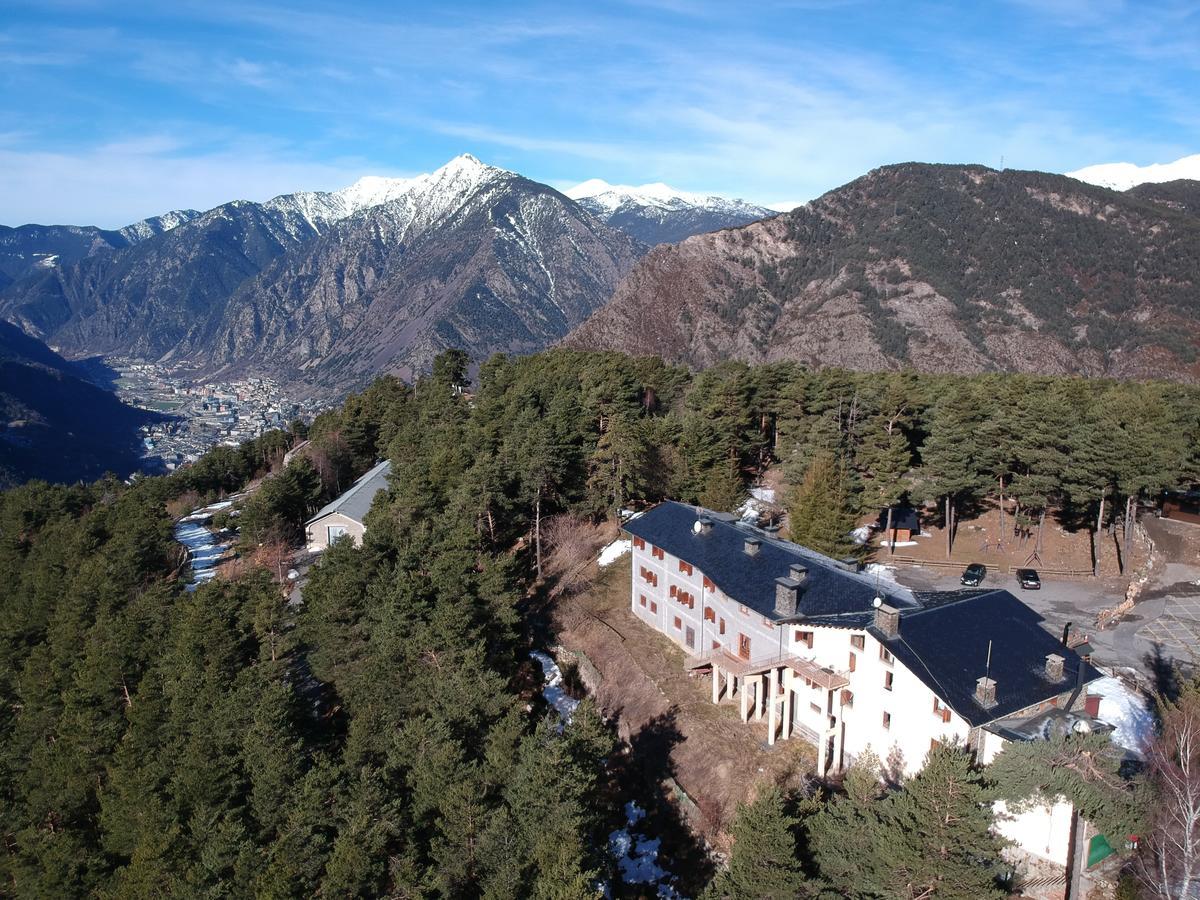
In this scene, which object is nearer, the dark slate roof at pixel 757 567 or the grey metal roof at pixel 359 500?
the dark slate roof at pixel 757 567

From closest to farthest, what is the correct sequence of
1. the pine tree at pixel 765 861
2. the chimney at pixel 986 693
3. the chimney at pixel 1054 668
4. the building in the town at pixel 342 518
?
the pine tree at pixel 765 861 → the chimney at pixel 986 693 → the chimney at pixel 1054 668 → the building in the town at pixel 342 518

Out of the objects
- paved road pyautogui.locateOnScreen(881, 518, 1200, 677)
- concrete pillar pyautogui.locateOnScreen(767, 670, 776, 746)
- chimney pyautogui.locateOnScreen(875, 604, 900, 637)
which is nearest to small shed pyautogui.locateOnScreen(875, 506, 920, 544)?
paved road pyautogui.locateOnScreen(881, 518, 1200, 677)

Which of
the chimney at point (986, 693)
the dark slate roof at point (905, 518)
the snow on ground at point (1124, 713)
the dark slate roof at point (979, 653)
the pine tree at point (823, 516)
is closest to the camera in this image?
the chimney at point (986, 693)

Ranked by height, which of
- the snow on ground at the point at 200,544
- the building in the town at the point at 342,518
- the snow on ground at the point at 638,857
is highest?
the building in the town at the point at 342,518

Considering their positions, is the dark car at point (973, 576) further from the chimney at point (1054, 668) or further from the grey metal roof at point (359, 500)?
the grey metal roof at point (359, 500)

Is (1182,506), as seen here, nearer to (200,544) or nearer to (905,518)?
(905,518)

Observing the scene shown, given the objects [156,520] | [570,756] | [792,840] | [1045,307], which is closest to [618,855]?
[570,756]

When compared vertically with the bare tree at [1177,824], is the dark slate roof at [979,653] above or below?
above

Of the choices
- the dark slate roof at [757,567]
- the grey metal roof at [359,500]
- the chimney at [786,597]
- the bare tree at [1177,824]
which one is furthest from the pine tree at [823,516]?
the grey metal roof at [359,500]
